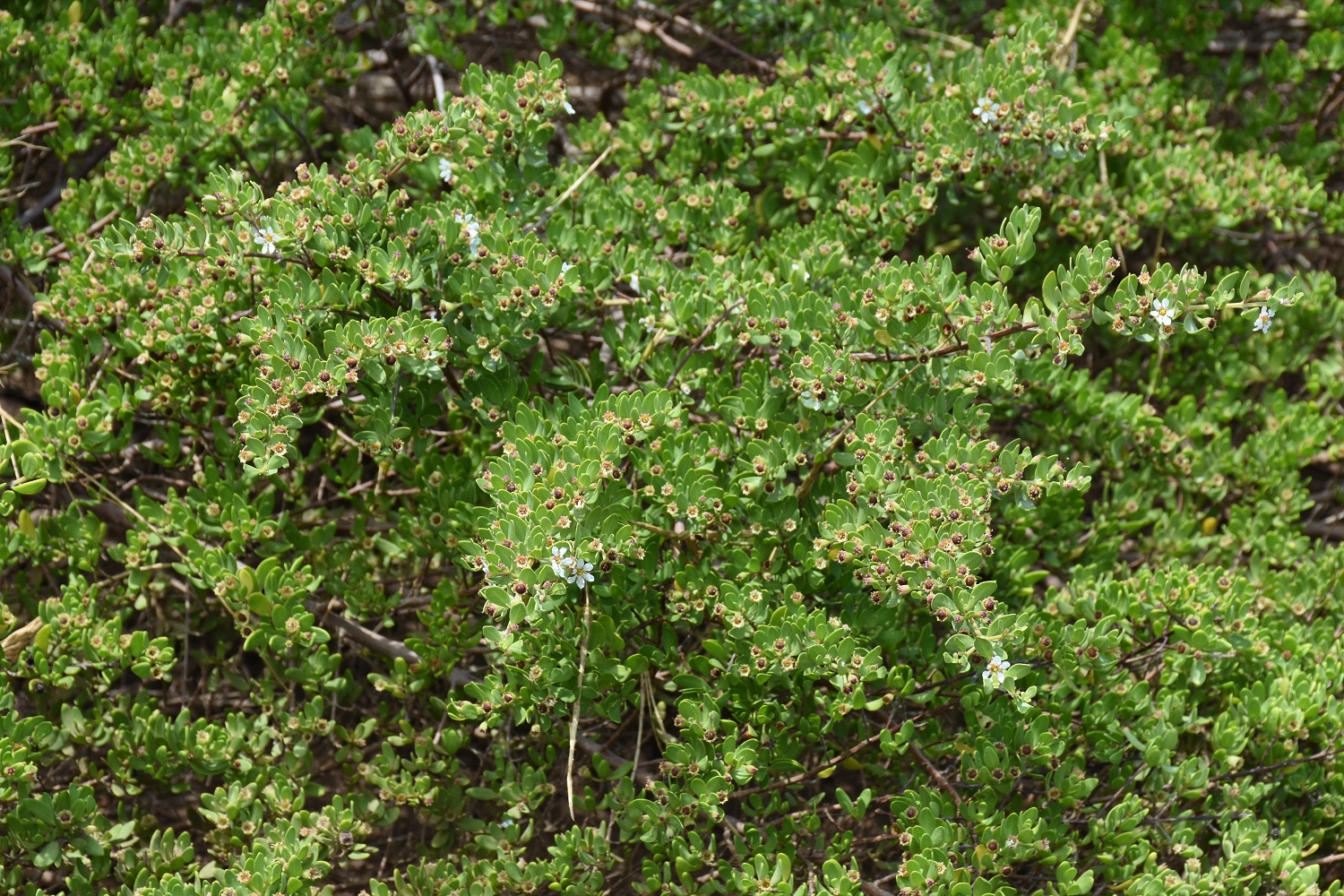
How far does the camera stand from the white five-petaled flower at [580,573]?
2395 mm

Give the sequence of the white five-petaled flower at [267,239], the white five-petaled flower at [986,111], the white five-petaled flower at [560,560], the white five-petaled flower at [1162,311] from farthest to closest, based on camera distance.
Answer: the white five-petaled flower at [986,111] → the white five-petaled flower at [267,239] → the white five-petaled flower at [1162,311] → the white five-petaled flower at [560,560]

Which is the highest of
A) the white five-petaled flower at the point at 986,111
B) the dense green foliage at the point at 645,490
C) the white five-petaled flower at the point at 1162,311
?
the white five-petaled flower at the point at 986,111

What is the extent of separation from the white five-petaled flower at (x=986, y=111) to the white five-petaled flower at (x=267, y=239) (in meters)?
1.83

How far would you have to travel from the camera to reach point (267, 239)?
2.66 meters

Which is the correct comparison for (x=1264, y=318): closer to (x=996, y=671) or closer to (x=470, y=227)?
(x=996, y=671)

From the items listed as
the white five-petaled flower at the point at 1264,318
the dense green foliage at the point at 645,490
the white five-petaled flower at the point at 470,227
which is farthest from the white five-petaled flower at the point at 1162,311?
the white five-petaled flower at the point at 470,227

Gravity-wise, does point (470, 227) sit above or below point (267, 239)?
above

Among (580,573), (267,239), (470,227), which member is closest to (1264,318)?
(580,573)

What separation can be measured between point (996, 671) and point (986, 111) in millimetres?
1571

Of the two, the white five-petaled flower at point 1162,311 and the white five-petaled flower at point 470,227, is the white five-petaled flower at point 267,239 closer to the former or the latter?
the white five-petaled flower at point 470,227

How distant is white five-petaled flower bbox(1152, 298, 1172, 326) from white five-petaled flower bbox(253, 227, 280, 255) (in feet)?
6.08

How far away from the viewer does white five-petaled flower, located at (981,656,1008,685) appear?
239cm

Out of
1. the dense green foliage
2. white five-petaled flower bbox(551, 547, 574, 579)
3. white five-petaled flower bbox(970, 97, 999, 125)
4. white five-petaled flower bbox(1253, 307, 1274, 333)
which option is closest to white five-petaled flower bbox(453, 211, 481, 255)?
the dense green foliage

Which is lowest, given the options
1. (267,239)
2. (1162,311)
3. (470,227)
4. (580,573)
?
(580,573)
